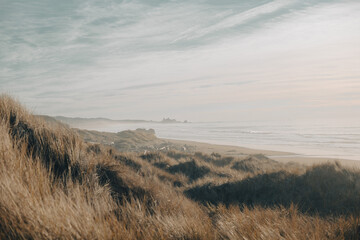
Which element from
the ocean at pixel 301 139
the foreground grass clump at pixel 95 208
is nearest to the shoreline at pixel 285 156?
the ocean at pixel 301 139


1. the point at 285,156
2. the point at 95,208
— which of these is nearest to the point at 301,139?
the point at 285,156

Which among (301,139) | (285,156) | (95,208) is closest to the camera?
(95,208)

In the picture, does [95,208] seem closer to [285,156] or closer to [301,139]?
[285,156]

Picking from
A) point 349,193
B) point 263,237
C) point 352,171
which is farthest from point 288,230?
point 352,171

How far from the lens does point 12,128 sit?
19.1 feet

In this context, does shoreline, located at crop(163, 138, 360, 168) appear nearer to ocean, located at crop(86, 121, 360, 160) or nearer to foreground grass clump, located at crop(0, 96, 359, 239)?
ocean, located at crop(86, 121, 360, 160)

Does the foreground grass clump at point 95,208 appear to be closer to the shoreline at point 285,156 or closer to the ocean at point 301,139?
the shoreline at point 285,156

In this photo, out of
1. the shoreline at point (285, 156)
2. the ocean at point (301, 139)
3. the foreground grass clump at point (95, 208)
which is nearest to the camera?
the foreground grass clump at point (95, 208)

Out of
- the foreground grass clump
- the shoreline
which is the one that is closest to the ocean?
the shoreline

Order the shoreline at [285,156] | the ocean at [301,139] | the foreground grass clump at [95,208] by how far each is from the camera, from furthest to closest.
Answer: the ocean at [301,139], the shoreline at [285,156], the foreground grass clump at [95,208]

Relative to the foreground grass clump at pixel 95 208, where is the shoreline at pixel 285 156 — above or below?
below

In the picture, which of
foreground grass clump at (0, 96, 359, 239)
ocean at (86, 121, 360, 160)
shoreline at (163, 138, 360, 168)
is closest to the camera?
foreground grass clump at (0, 96, 359, 239)

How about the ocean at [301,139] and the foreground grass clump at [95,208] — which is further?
the ocean at [301,139]

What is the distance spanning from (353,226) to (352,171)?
614cm
